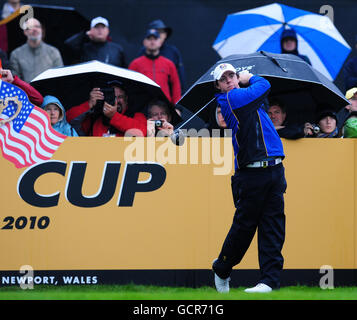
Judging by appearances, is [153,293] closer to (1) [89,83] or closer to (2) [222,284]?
(2) [222,284]

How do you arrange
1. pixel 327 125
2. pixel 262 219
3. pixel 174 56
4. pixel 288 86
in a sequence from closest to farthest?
pixel 262 219
pixel 327 125
pixel 288 86
pixel 174 56

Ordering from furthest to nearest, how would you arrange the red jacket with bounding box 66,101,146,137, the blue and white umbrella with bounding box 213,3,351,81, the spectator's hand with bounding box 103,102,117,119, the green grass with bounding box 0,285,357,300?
1. the blue and white umbrella with bounding box 213,3,351,81
2. the spectator's hand with bounding box 103,102,117,119
3. the red jacket with bounding box 66,101,146,137
4. the green grass with bounding box 0,285,357,300

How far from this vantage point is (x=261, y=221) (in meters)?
7.55

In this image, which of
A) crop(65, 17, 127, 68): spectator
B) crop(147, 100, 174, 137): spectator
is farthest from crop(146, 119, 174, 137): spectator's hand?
crop(65, 17, 127, 68): spectator

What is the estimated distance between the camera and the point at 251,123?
292 inches

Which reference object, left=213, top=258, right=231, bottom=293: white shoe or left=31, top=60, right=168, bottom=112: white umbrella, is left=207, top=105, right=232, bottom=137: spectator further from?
left=213, top=258, right=231, bottom=293: white shoe

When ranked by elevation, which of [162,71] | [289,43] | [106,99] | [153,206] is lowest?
[153,206]

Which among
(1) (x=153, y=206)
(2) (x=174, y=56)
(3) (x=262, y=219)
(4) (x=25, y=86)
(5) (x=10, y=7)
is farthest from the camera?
(2) (x=174, y=56)

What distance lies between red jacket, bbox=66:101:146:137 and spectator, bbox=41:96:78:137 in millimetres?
385

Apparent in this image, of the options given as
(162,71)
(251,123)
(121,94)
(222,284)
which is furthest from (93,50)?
(222,284)

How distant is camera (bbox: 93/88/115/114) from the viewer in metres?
9.34

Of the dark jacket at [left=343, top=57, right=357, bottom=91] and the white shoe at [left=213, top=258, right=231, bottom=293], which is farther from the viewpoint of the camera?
the dark jacket at [left=343, top=57, right=357, bottom=91]

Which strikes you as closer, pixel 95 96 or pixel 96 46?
pixel 95 96

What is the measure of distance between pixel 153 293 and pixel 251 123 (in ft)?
6.00
